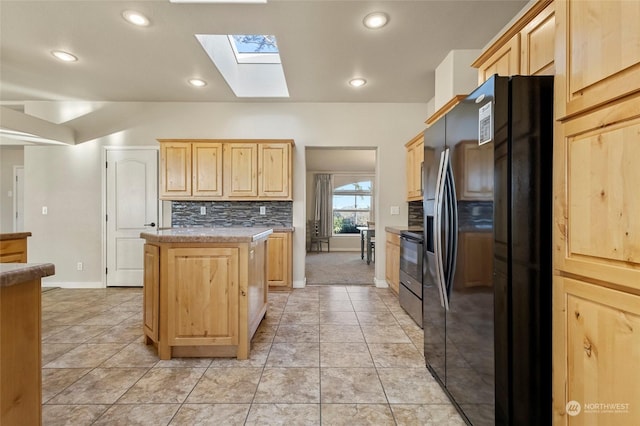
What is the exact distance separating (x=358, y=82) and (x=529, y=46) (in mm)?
2184

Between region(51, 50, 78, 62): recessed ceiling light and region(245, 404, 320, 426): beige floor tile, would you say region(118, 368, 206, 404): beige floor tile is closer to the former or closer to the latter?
region(245, 404, 320, 426): beige floor tile

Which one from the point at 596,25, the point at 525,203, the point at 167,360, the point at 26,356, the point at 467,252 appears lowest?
the point at 167,360

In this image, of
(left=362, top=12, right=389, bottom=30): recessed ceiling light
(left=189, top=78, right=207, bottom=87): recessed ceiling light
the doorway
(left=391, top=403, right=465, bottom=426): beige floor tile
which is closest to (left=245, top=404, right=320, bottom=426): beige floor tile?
(left=391, top=403, right=465, bottom=426): beige floor tile

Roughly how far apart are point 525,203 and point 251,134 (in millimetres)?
3894

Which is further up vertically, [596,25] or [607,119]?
[596,25]

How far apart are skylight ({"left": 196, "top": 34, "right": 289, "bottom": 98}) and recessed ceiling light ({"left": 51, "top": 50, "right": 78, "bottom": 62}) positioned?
4.80 ft

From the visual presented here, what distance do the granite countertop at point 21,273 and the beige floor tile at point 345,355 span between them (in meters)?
1.73

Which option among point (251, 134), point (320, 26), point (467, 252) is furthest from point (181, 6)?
point (467, 252)

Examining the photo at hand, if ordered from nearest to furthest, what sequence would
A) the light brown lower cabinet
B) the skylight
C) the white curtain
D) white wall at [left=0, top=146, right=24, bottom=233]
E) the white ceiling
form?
the light brown lower cabinet < the white ceiling < the skylight < white wall at [left=0, top=146, right=24, bottom=233] < the white curtain

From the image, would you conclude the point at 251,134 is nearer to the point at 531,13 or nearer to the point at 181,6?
the point at 181,6

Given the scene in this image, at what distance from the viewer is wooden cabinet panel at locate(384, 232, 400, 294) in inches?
147

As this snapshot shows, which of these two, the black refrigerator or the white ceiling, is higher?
the white ceiling

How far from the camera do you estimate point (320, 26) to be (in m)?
2.57

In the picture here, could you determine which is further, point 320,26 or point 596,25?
point 320,26
